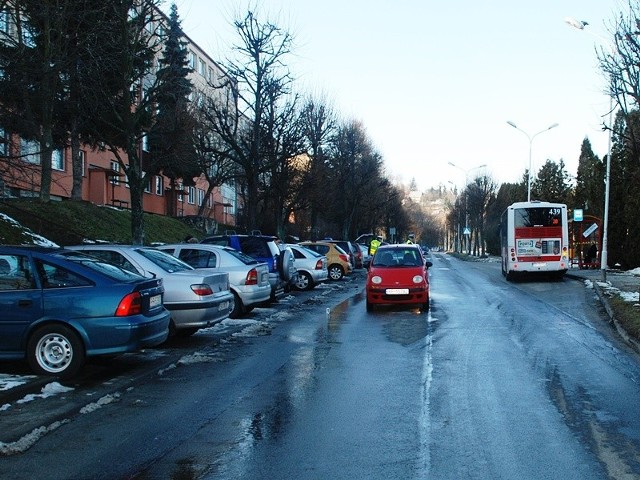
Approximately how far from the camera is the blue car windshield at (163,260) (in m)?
11.0

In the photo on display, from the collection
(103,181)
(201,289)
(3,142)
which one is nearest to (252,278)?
(201,289)

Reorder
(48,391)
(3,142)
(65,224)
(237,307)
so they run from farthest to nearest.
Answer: (65,224), (237,307), (3,142), (48,391)

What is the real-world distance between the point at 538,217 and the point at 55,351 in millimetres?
22174

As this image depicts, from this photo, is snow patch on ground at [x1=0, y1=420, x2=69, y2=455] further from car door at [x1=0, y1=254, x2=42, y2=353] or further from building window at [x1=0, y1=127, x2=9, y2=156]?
building window at [x1=0, y1=127, x2=9, y2=156]

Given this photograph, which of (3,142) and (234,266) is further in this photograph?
(234,266)

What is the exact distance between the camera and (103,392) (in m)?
7.41

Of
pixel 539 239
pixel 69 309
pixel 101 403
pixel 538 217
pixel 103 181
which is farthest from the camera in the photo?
pixel 103 181

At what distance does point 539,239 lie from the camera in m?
26.4

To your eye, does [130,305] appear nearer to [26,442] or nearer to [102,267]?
[102,267]

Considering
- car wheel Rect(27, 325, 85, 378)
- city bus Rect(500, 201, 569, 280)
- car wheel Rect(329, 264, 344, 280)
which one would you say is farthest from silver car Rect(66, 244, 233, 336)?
city bus Rect(500, 201, 569, 280)

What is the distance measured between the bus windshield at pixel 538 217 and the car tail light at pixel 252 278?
15.7 m

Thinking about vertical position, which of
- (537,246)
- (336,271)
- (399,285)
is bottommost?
(336,271)

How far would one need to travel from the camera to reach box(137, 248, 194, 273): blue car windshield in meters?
11.0

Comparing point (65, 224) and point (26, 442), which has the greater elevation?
point (65, 224)
